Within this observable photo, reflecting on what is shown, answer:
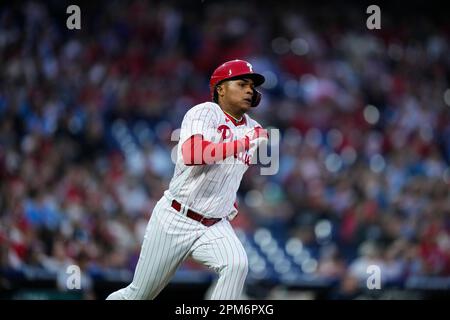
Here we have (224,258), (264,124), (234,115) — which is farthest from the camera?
(264,124)

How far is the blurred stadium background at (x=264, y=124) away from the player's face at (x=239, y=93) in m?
2.47

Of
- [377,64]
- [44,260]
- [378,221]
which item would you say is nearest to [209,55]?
[377,64]

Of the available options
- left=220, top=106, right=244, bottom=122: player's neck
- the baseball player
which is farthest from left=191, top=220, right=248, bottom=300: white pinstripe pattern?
left=220, top=106, right=244, bottom=122: player's neck

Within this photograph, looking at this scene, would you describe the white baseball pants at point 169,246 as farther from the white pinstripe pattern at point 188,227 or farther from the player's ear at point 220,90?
the player's ear at point 220,90

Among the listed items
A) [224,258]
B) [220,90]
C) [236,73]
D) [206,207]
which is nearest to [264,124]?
[220,90]

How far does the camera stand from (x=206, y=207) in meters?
4.52

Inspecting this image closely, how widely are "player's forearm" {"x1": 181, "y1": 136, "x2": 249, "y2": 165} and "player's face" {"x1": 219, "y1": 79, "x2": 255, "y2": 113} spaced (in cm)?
41

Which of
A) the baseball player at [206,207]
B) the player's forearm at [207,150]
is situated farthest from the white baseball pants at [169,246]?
the player's forearm at [207,150]

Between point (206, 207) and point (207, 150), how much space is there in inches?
16.3

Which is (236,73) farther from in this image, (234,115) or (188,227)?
(188,227)

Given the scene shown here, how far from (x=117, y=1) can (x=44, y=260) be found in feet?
16.8

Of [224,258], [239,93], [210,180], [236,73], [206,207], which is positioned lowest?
[224,258]

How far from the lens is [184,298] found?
6.79 meters

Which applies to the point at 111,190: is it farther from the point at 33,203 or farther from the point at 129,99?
the point at 129,99
